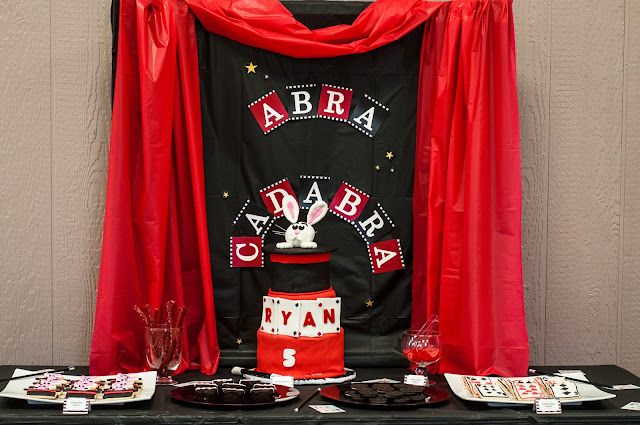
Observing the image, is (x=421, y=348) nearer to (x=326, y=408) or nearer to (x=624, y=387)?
(x=326, y=408)

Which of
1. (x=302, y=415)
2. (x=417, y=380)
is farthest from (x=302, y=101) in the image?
(x=302, y=415)

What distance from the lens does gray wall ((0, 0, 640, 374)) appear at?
2721mm

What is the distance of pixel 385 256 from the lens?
2.73m

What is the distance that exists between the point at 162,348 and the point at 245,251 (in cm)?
44

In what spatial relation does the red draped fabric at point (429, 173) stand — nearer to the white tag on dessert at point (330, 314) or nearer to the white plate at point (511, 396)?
the white plate at point (511, 396)

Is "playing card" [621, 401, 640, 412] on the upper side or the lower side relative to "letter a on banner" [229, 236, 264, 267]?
lower

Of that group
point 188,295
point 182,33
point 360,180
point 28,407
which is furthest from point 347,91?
point 28,407

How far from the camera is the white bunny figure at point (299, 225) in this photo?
2521mm

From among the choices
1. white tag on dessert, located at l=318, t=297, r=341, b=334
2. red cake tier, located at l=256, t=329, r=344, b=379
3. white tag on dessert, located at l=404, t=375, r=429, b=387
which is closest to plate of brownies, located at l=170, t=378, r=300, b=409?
red cake tier, located at l=256, t=329, r=344, b=379

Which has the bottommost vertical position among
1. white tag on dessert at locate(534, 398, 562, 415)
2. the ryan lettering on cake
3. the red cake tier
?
white tag on dessert at locate(534, 398, 562, 415)

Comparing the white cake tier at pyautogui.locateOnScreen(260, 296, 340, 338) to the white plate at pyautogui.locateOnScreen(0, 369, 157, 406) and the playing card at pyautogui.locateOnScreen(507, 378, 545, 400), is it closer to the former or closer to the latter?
the white plate at pyautogui.locateOnScreen(0, 369, 157, 406)

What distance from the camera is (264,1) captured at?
2.63 metres

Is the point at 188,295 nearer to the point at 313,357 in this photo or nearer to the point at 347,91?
the point at 313,357

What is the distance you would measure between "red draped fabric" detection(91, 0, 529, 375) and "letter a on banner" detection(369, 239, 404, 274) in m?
0.12
